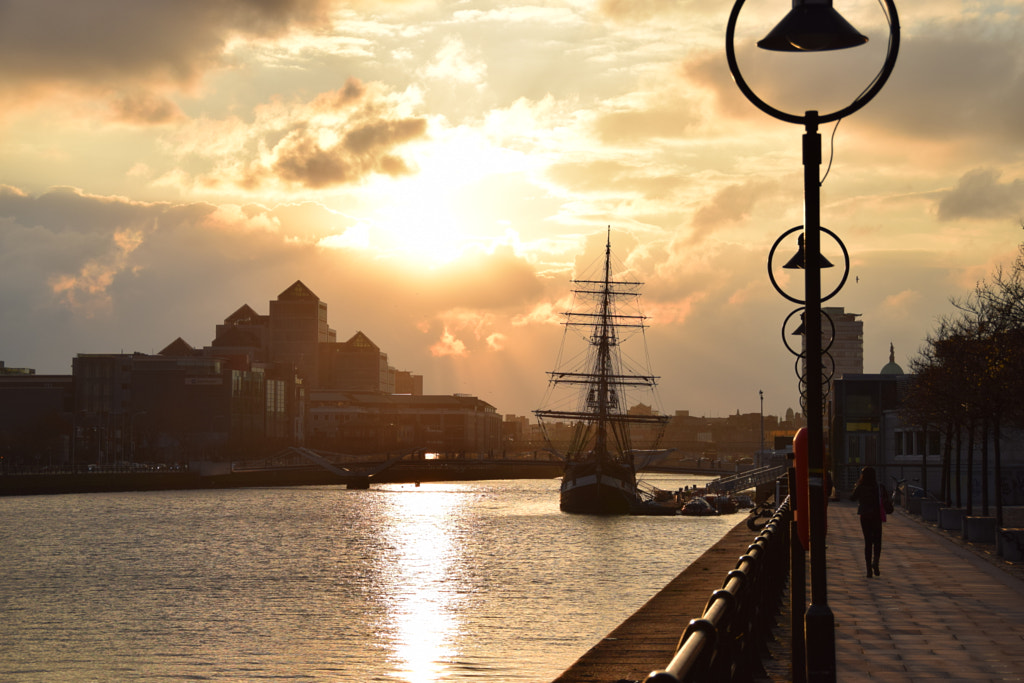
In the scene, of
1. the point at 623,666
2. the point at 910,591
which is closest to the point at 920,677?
the point at 623,666

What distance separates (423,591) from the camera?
51.1 m

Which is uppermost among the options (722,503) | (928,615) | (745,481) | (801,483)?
(801,483)

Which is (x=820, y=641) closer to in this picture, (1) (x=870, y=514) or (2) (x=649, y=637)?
(2) (x=649, y=637)

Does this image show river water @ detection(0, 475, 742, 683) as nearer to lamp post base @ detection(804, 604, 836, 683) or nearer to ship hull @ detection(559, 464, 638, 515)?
ship hull @ detection(559, 464, 638, 515)

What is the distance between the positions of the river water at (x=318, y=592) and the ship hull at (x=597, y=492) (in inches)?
176

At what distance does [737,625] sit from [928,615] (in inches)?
314

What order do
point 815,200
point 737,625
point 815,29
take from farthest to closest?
point 737,625
point 815,200
point 815,29

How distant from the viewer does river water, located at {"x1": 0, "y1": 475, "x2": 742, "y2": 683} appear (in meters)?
32.5

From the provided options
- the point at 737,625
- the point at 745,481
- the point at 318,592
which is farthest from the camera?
the point at 745,481

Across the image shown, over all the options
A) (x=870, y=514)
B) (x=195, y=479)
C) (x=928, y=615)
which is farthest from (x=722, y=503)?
(x=928, y=615)

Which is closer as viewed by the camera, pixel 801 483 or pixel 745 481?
pixel 801 483

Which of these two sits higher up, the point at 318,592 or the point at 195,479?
the point at 195,479

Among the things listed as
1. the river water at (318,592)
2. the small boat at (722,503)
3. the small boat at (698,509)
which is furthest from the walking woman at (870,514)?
the small boat at (722,503)

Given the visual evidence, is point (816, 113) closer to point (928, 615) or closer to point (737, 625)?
point (737, 625)
